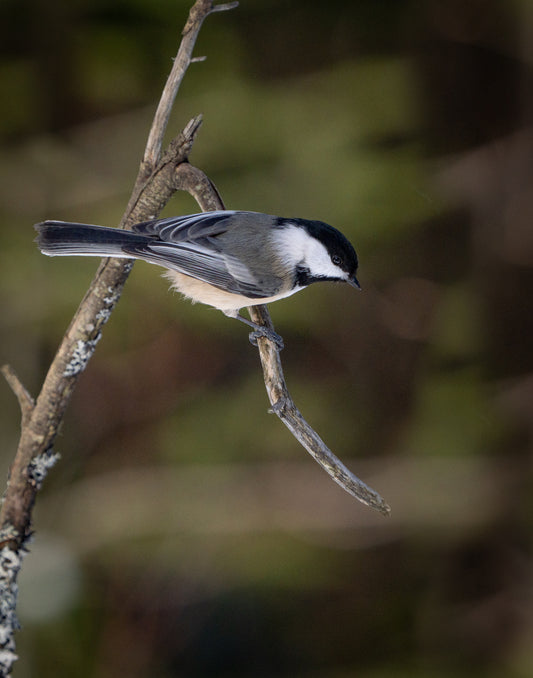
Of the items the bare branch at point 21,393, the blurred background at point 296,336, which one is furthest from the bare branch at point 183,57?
the blurred background at point 296,336

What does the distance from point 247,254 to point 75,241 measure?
0.21m

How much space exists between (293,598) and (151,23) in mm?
1175

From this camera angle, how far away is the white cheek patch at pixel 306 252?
73 centimetres

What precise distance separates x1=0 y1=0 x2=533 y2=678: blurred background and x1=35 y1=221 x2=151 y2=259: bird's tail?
2.08 ft

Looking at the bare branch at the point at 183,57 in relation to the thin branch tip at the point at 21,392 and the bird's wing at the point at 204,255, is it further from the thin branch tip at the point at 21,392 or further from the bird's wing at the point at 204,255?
the thin branch tip at the point at 21,392

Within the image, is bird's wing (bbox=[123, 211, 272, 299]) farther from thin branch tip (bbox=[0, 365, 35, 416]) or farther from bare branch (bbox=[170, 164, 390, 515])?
thin branch tip (bbox=[0, 365, 35, 416])

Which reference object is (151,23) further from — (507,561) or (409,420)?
(507,561)

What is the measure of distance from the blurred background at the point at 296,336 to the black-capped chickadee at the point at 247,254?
51cm

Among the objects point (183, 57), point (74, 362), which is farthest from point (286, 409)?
point (183, 57)

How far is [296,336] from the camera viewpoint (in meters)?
1.33

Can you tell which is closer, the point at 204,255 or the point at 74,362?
the point at 74,362

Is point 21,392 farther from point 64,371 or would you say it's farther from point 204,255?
point 204,255

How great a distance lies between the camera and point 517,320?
141 cm

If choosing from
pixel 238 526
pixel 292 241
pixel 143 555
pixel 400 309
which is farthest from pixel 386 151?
pixel 143 555
